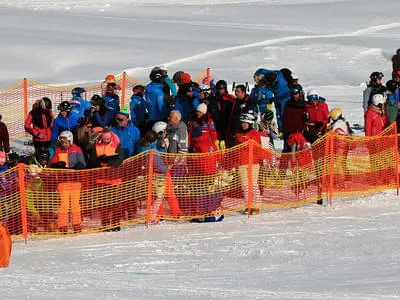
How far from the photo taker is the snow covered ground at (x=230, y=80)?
11.2 meters

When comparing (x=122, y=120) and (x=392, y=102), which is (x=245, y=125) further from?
(x=392, y=102)

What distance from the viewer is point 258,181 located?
15.1m

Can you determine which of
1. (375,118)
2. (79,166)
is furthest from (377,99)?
(79,166)

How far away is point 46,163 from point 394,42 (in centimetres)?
2684

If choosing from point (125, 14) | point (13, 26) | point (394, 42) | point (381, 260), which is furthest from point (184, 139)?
point (125, 14)

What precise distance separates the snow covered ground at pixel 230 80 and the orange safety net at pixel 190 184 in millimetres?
219

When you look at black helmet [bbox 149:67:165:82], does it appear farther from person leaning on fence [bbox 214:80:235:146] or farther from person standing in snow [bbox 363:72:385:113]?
person standing in snow [bbox 363:72:385:113]

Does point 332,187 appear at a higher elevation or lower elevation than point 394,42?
lower

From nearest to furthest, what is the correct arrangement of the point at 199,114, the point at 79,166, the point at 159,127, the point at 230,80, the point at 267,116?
the point at 79,166 → the point at 159,127 → the point at 199,114 → the point at 267,116 → the point at 230,80

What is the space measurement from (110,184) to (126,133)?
4.43 feet

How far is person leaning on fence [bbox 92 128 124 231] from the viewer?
45.6 ft

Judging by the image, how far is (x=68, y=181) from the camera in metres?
13.6

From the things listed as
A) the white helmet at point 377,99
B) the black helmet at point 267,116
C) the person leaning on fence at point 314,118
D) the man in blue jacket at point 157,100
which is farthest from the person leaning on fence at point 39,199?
the white helmet at point 377,99

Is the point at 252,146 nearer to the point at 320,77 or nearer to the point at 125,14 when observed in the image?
the point at 320,77
